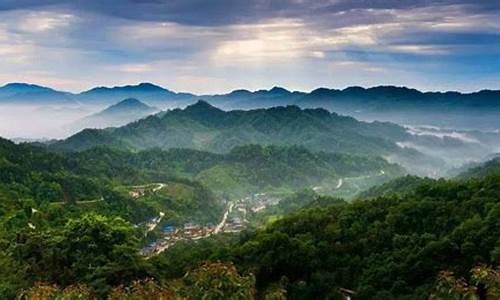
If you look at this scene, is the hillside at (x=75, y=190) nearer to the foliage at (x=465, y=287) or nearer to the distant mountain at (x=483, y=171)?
the distant mountain at (x=483, y=171)

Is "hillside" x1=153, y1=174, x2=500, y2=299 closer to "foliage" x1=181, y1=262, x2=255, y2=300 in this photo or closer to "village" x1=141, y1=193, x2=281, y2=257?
"foliage" x1=181, y1=262, x2=255, y2=300

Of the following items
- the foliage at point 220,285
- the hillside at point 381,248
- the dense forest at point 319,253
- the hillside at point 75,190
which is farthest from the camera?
the hillside at point 75,190

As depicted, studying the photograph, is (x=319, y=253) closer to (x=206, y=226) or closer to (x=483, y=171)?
(x=206, y=226)

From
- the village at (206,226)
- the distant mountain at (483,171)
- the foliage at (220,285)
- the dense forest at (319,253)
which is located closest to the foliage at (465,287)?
the dense forest at (319,253)

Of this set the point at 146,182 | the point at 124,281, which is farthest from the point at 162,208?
the point at 124,281

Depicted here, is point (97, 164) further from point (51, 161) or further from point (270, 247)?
point (270, 247)

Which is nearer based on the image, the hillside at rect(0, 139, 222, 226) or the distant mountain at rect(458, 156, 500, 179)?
the hillside at rect(0, 139, 222, 226)

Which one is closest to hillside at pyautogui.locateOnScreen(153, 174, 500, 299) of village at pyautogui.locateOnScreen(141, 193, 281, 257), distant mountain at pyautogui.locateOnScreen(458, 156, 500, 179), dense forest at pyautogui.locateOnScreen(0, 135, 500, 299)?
dense forest at pyautogui.locateOnScreen(0, 135, 500, 299)

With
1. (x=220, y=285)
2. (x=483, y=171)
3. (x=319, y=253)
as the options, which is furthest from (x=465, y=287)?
(x=483, y=171)

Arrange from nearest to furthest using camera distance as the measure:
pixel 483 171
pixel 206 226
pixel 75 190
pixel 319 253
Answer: pixel 319 253
pixel 75 190
pixel 483 171
pixel 206 226
